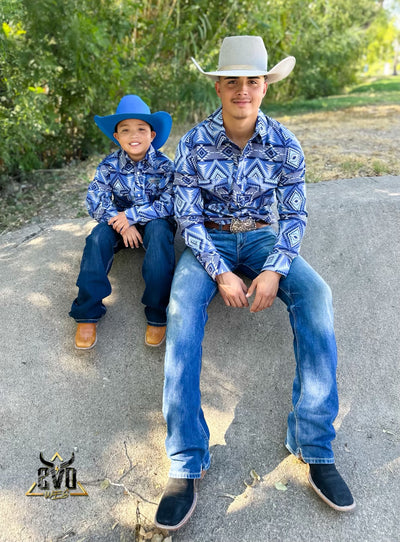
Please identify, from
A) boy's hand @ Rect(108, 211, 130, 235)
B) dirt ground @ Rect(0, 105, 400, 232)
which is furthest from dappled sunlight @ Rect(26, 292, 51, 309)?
dirt ground @ Rect(0, 105, 400, 232)

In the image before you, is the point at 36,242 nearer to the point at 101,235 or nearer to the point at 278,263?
the point at 101,235

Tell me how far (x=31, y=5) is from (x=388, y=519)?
493cm

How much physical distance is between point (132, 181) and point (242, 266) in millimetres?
911

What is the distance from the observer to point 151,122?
3002 mm

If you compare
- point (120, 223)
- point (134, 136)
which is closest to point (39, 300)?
point (120, 223)

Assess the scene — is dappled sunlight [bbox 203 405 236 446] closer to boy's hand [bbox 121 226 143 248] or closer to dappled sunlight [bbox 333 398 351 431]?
dappled sunlight [bbox 333 398 351 431]

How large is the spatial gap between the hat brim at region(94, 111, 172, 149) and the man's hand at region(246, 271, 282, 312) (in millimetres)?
1200

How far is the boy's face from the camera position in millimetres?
2938

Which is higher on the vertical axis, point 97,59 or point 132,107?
point 97,59

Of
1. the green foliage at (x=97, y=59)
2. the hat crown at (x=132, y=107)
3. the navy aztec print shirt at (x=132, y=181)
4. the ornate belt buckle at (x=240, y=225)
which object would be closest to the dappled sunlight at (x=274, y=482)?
the ornate belt buckle at (x=240, y=225)

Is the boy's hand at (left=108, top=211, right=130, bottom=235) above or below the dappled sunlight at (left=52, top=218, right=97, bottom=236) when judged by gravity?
above

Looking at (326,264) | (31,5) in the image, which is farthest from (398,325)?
(31,5)

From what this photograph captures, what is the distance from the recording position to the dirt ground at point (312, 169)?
15.0ft

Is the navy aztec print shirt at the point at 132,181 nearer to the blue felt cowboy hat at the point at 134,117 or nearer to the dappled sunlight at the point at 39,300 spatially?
the blue felt cowboy hat at the point at 134,117
